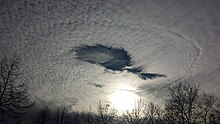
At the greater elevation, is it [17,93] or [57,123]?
[17,93]

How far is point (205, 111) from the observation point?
25672 mm

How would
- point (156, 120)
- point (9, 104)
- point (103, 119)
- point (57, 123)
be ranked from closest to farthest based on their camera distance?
1. point (9, 104)
2. point (156, 120)
3. point (103, 119)
4. point (57, 123)

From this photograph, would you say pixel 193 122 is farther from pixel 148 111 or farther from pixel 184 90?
pixel 148 111

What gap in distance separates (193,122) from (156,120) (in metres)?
9.34

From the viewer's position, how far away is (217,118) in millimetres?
24953

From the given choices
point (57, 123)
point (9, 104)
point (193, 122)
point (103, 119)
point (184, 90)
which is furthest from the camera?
point (57, 123)

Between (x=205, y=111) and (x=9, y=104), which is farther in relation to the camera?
(x=205, y=111)

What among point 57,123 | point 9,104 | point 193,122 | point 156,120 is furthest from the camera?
point 57,123

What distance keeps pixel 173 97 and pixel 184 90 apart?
5.69 feet

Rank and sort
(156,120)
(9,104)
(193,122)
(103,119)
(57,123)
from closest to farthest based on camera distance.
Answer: (9,104) → (193,122) → (156,120) → (103,119) → (57,123)

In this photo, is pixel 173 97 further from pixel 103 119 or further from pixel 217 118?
pixel 103 119

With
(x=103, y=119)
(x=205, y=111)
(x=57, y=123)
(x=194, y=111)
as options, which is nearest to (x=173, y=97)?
(x=194, y=111)

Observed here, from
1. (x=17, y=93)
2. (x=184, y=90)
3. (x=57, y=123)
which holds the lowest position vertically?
(x=57, y=123)

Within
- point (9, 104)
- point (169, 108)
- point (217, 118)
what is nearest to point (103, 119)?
point (169, 108)
